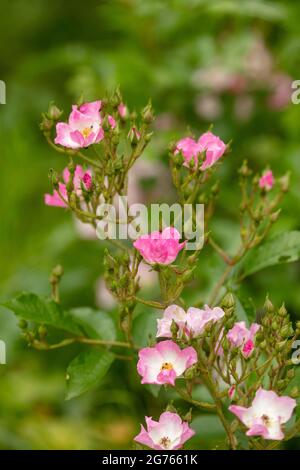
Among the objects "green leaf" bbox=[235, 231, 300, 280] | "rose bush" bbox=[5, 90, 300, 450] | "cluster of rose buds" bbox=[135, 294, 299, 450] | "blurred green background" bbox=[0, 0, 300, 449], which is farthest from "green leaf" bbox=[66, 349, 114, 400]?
"blurred green background" bbox=[0, 0, 300, 449]

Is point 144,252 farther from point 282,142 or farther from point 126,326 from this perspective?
point 282,142

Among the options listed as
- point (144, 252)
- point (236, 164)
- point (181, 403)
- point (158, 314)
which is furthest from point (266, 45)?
point (144, 252)

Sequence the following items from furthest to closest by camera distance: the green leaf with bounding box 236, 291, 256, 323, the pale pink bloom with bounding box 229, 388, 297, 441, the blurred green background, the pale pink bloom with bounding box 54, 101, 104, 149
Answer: the blurred green background
the green leaf with bounding box 236, 291, 256, 323
the pale pink bloom with bounding box 54, 101, 104, 149
the pale pink bloom with bounding box 229, 388, 297, 441

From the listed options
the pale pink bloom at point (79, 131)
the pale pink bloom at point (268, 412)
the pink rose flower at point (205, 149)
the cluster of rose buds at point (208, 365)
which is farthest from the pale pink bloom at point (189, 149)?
the pale pink bloom at point (268, 412)

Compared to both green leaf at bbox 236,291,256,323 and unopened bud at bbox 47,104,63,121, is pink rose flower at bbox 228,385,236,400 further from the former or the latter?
unopened bud at bbox 47,104,63,121

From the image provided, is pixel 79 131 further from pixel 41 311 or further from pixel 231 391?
pixel 231 391
